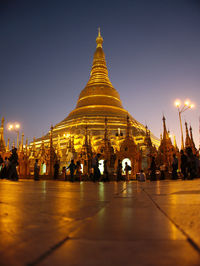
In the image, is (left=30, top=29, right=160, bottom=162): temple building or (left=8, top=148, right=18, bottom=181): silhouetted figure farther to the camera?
(left=30, top=29, right=160, bottom=162): temple building

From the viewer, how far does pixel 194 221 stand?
5.65ft

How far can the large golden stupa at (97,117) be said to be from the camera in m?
39.6

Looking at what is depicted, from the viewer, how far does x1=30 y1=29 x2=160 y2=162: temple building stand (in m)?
38.8

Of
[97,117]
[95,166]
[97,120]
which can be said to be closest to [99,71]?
[97,117]

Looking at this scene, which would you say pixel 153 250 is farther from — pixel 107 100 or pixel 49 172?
pixel 107 100

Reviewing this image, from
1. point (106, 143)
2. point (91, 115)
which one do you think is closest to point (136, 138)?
point (91, 115)

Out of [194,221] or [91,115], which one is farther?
[91,115]

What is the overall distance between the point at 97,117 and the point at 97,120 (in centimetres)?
95

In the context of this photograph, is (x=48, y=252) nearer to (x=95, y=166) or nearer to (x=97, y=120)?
(x=95, y=166)

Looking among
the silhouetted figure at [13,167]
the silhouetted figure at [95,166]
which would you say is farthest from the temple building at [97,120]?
the silhouetted figure at [13,167]

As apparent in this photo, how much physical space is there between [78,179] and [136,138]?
25208 mm

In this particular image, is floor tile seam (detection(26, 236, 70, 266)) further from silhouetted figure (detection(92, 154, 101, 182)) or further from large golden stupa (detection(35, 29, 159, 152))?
large golden stupa (detection(35, 29, 159, 152))

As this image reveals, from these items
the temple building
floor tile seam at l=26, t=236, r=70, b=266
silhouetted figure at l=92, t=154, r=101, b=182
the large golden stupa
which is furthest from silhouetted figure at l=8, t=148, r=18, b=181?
the large golden stupa

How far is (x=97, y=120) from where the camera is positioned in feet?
146
